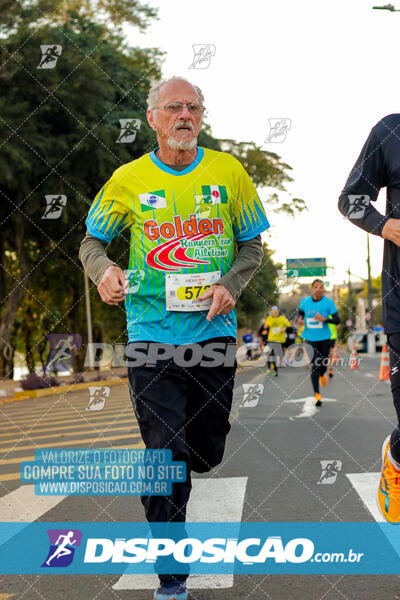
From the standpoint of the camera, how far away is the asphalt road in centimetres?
371

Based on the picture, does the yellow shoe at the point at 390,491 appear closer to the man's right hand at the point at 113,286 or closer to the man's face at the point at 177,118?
the man's right hand at the point at 113,286

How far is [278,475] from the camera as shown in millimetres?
6520

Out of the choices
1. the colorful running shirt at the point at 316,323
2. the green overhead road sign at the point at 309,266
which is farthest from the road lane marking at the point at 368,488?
the green overhead road sign at the point at 309,266

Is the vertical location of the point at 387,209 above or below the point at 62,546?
above

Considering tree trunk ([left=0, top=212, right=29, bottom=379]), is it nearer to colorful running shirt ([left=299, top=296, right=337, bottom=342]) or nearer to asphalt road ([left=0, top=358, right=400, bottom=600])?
asphalt road ([left=0, top=358, right=400, bottom=600])

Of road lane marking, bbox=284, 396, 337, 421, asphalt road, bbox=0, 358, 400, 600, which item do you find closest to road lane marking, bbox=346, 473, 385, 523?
asphalt road, bbox=0, 358, 400, 600

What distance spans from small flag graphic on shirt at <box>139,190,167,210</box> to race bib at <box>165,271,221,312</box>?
298mm

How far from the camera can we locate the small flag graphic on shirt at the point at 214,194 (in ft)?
12.1

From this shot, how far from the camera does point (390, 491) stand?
3.85 m

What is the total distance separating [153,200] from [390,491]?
1.64 meters

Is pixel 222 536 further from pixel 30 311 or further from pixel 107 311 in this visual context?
pixel 30 311

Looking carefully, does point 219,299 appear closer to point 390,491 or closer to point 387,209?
point 387,209

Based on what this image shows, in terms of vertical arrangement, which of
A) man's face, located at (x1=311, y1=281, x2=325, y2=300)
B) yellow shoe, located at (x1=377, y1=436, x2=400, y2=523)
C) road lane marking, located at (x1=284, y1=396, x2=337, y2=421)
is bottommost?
road lane marking, located at (x1=284, y1=396, x2=337, y2=421)

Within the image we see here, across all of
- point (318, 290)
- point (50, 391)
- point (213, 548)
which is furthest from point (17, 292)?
point (213, 548)
